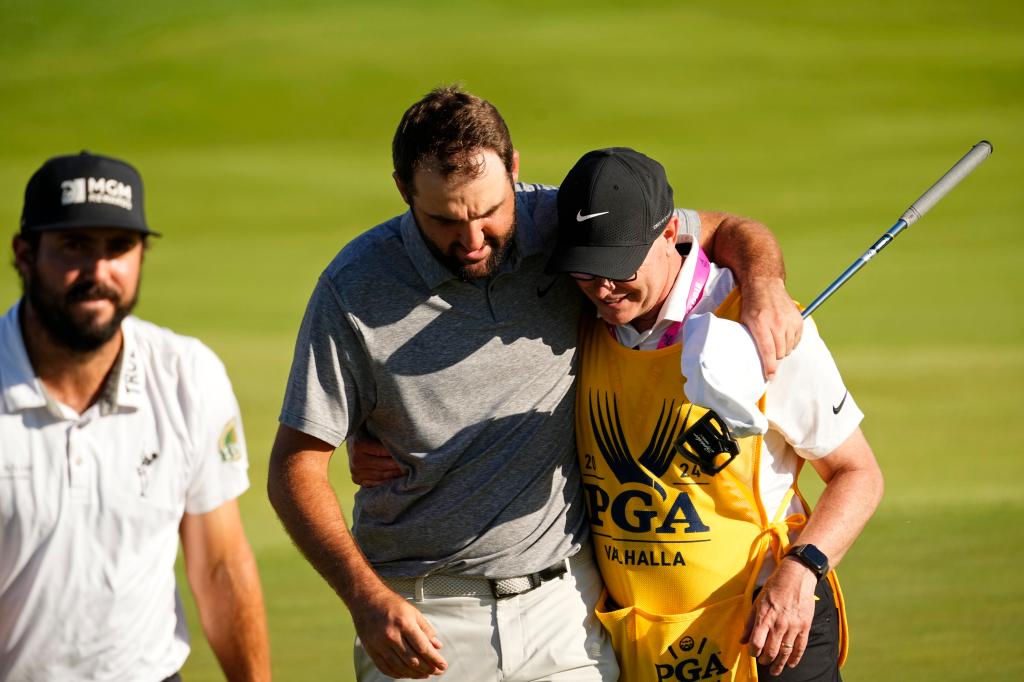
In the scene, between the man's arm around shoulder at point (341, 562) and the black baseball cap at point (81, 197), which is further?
the man's arm around shoulder at point (341, 562)

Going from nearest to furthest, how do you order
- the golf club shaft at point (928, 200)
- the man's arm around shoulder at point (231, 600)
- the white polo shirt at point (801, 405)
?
the man's arm around shoulder at point (231, 600) < the white polo shirt at point (801, 405) < the golf club shaft at point (928, 200)

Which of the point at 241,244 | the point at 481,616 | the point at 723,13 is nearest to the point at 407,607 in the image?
the point at 481,616

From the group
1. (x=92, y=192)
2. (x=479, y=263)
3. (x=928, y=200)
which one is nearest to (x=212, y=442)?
(x=92, y=192)

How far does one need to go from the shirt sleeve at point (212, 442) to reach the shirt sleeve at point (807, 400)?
121 cm

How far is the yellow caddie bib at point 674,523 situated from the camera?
334 centimetres

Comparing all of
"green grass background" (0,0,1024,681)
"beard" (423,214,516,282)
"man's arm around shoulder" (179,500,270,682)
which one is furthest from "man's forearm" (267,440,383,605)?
"green grass background" (0,0,1024,681)

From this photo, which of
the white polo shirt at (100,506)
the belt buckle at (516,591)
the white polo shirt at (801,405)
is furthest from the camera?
the belt buckle at (516,591)

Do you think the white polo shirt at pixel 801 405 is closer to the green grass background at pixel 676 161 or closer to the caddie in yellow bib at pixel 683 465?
the caddie in yellow bib at pixel 683 465

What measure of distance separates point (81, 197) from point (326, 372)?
2.49ft

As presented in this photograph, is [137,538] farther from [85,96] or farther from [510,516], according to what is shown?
[85,96]

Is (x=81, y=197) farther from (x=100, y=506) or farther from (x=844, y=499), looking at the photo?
(x=844, y=499)

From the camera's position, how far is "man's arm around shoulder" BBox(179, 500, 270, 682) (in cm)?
320

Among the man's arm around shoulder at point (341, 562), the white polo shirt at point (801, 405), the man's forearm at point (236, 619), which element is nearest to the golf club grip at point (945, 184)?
the white polo shirt at point (801, 405)

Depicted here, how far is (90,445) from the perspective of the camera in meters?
2.93
